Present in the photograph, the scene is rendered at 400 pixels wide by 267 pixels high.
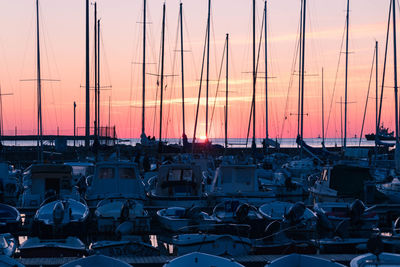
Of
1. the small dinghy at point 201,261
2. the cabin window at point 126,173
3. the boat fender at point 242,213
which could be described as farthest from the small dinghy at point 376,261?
the cabin window at point 126,173

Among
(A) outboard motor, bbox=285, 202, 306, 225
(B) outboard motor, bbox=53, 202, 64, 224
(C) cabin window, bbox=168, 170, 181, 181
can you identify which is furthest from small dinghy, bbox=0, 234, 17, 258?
(C) cabin window, bbox=168, 170, 181, 181

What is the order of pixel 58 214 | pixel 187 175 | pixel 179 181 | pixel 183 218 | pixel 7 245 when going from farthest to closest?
pixel 187 175, pixel 179 181, pixel 183 218, pixel 58 214, pixel 7 245

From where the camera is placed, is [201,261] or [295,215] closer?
[201,261]

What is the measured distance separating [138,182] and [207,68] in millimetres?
21708

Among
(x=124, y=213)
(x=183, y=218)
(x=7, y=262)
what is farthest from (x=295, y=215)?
(x=7, y=262)

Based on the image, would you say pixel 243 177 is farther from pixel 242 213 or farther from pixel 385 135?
pixel 385 135

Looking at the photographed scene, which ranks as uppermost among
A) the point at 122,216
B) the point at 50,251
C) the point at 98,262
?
the point at 98,262

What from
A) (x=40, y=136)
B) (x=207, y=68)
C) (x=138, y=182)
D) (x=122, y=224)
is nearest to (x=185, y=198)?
(x=138, y=182)

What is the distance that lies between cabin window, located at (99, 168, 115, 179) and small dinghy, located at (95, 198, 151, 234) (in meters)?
2.85

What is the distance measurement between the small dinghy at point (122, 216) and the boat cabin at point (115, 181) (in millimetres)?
2449

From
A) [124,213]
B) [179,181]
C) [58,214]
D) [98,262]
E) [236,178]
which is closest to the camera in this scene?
[98,262]

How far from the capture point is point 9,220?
800 inches

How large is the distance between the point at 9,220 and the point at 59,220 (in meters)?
1.99

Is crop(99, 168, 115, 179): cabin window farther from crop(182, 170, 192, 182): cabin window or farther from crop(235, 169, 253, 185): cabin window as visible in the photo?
crop(235, 169, 253, 185): cabin window
